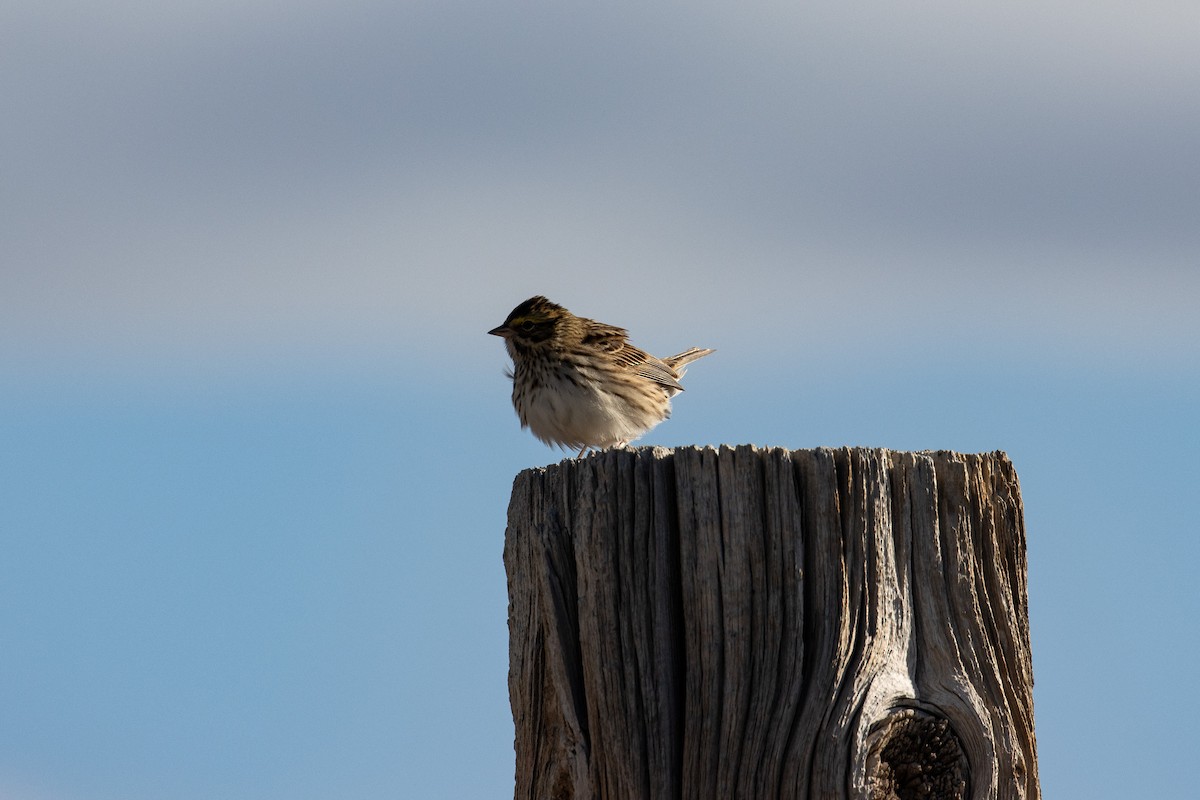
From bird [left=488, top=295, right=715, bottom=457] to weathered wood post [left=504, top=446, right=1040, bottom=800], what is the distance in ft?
18.9

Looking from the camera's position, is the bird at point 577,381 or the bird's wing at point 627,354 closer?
the bird at point 577,381

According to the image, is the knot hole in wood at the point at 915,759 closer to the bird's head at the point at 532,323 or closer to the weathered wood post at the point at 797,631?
the weathered wood post at the point at 797,631

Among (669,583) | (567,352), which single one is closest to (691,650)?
(669,583)

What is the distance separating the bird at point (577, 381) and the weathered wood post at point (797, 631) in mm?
5755

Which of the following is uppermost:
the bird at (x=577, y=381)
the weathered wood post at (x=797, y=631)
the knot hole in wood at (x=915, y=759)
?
the bird at (x=577, y=381)

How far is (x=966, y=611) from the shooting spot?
14.5 feet

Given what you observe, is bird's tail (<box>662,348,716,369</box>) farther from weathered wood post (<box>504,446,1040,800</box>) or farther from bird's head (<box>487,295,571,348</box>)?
weathered wood post (<box>504,446,1040,800</box>)

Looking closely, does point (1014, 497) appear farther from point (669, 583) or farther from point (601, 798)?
point (601, 798)

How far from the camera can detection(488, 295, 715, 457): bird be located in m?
10.4

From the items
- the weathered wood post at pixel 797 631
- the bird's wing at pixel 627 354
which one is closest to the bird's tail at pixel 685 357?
the bird's wing at pixel 627 354

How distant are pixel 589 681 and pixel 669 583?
433 millimetres

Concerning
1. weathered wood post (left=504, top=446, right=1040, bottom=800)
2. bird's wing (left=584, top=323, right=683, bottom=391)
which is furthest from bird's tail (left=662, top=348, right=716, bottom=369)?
weathered wood post (left=504, top=446, right=1040, bottom=800)

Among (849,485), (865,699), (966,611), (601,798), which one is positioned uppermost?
(849,485)

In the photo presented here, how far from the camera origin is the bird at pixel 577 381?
408 inches
